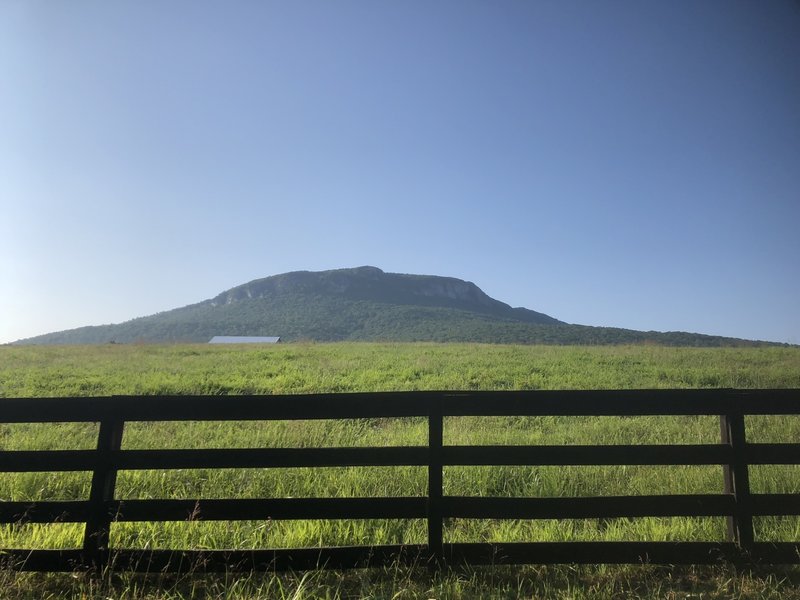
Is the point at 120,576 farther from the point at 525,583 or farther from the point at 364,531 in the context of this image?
the point at 525,583

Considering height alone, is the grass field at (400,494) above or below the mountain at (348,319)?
below

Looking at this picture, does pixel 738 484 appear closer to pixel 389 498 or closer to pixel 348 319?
pixel 389 498

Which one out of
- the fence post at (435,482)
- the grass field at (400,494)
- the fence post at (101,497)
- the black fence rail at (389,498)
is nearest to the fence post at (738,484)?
the black fence rail at (389,498)

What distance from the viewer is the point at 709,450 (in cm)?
409

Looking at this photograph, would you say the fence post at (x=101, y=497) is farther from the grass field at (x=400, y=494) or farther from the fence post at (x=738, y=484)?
the fence post at (x=738, y=484)

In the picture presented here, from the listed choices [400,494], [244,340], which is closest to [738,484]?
[400,494]

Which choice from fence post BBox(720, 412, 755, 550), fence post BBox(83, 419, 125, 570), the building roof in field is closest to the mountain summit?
the building roof in field

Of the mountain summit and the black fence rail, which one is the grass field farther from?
the mountain summit

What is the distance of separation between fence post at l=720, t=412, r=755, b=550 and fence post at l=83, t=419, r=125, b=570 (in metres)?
5.10

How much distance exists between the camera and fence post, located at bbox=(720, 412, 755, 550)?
4.00 metres

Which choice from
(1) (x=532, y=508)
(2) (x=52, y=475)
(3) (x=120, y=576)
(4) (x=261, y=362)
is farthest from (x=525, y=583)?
(4) (x=261, y=362)

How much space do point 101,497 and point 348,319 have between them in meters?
79.0

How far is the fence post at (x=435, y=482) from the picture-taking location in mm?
3881

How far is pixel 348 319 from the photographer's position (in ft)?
271
